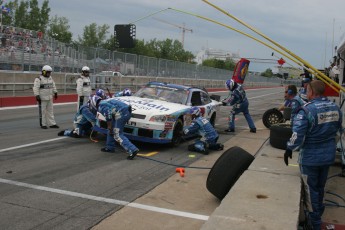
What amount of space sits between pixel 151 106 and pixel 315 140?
511 centimetres

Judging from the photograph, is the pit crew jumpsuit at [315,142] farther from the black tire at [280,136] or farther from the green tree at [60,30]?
the green tree at [60,30]

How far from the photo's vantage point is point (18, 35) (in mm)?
21594

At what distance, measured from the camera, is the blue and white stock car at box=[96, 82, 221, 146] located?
911cm

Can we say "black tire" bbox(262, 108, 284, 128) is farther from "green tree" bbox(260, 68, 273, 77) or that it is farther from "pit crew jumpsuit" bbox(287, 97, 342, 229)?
"green tree" bbox(260, 68, 273, 77)

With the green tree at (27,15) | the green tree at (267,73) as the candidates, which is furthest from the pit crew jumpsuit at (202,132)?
the green tree at (267,73)

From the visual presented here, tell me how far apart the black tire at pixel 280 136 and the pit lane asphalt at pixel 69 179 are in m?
1.64

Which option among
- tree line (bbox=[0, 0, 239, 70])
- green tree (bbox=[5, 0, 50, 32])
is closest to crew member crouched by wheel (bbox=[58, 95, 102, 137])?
tree line (bbox=[0, 0, 239, 70])

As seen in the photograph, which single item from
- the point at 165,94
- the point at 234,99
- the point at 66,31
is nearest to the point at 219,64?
the point at 66,31

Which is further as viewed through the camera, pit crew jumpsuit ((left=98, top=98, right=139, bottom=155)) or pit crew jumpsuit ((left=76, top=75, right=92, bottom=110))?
pit crew jumpsuit ((left=76, top=75, right=92, bottom=110))

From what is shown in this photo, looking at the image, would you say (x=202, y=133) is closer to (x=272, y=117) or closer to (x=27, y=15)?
(x=272, y=117)

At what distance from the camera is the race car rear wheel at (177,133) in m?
9.70

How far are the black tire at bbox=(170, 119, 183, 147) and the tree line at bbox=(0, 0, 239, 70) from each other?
34.1m

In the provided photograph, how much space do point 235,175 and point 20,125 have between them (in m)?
8.03

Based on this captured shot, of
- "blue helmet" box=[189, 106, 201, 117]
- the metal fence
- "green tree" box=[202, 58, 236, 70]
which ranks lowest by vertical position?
"blue helmet" box=[189, 106, 201, 117]
